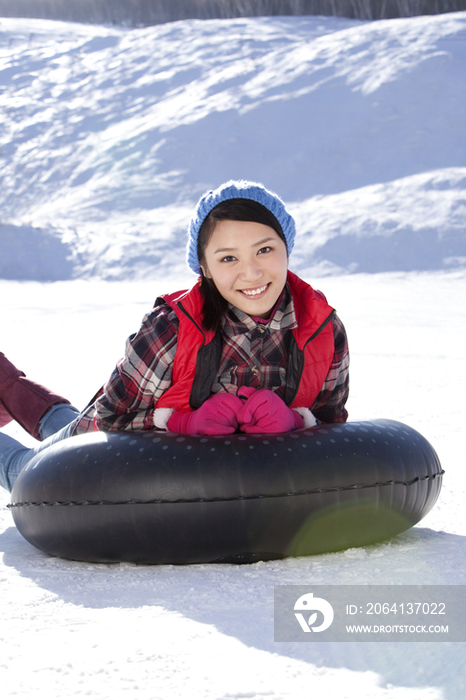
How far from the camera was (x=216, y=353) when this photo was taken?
200 centimetres

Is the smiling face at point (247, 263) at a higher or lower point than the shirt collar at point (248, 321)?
higher

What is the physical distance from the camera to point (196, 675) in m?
1.19

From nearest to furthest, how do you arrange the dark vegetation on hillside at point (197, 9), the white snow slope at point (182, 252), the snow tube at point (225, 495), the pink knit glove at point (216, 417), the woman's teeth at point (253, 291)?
the white snow slope at point (182, 252), the snow tube at point (225, 495), the pink knit glove at point (216, 417), the woman's teeth at point (253, 291), the dark vegetation on hillside at point (197, 9)

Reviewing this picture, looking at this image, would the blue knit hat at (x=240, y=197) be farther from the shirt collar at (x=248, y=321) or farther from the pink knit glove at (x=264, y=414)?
the pink knit glove at (x=264, y=414)

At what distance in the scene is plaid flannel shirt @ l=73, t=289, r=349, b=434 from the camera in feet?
6.49

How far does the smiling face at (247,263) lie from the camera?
6.45 ft

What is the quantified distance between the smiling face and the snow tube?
0.42m

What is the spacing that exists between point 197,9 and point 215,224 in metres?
20.9

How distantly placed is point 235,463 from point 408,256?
27.7ft

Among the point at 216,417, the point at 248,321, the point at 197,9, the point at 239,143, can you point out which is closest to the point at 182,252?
the point at 239,143

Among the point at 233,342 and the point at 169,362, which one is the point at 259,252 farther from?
the point at 169,362

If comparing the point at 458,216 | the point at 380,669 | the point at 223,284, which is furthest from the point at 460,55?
the point at 380,669

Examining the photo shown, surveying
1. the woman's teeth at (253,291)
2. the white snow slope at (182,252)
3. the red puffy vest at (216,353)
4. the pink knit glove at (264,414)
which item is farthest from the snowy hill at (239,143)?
the pink knit glove at (264,414)

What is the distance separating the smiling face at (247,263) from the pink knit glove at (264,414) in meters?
0.26
